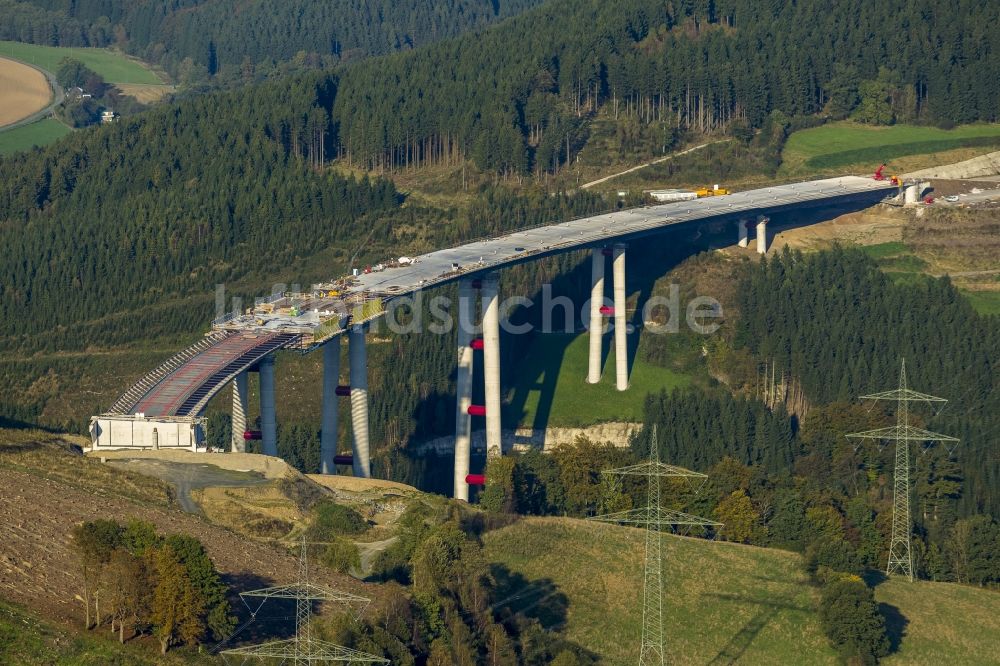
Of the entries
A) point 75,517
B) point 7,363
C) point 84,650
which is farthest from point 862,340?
point 84,650

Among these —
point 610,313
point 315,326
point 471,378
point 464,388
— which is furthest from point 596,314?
point 315,326

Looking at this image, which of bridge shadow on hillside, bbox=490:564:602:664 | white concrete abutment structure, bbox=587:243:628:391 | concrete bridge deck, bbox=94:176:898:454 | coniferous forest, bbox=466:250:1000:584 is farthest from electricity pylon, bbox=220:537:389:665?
white concrete abutment structure, bbox=587:243:628:391

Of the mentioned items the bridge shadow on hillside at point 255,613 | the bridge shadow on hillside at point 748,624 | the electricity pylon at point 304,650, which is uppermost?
the electricity pylon at point 304,650

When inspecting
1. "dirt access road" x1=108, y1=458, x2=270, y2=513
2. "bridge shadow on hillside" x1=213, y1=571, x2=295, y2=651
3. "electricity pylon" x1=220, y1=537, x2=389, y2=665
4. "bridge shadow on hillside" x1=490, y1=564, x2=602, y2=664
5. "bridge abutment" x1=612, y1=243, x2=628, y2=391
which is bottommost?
"bridge shadow on hillside" x1=490, y1=564, x2=602, y2=664

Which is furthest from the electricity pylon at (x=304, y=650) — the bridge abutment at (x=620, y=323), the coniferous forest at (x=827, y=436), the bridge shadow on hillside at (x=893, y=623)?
the bridge abutment at (x=620, y=323)

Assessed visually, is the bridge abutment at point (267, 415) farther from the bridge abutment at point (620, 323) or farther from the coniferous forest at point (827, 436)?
the bridge abutment at point (620, 323)

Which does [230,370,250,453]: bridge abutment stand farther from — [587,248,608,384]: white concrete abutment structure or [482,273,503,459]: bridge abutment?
[587,248,608,384]: white concrete abutment structure

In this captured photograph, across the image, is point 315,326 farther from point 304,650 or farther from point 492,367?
point 304,650
